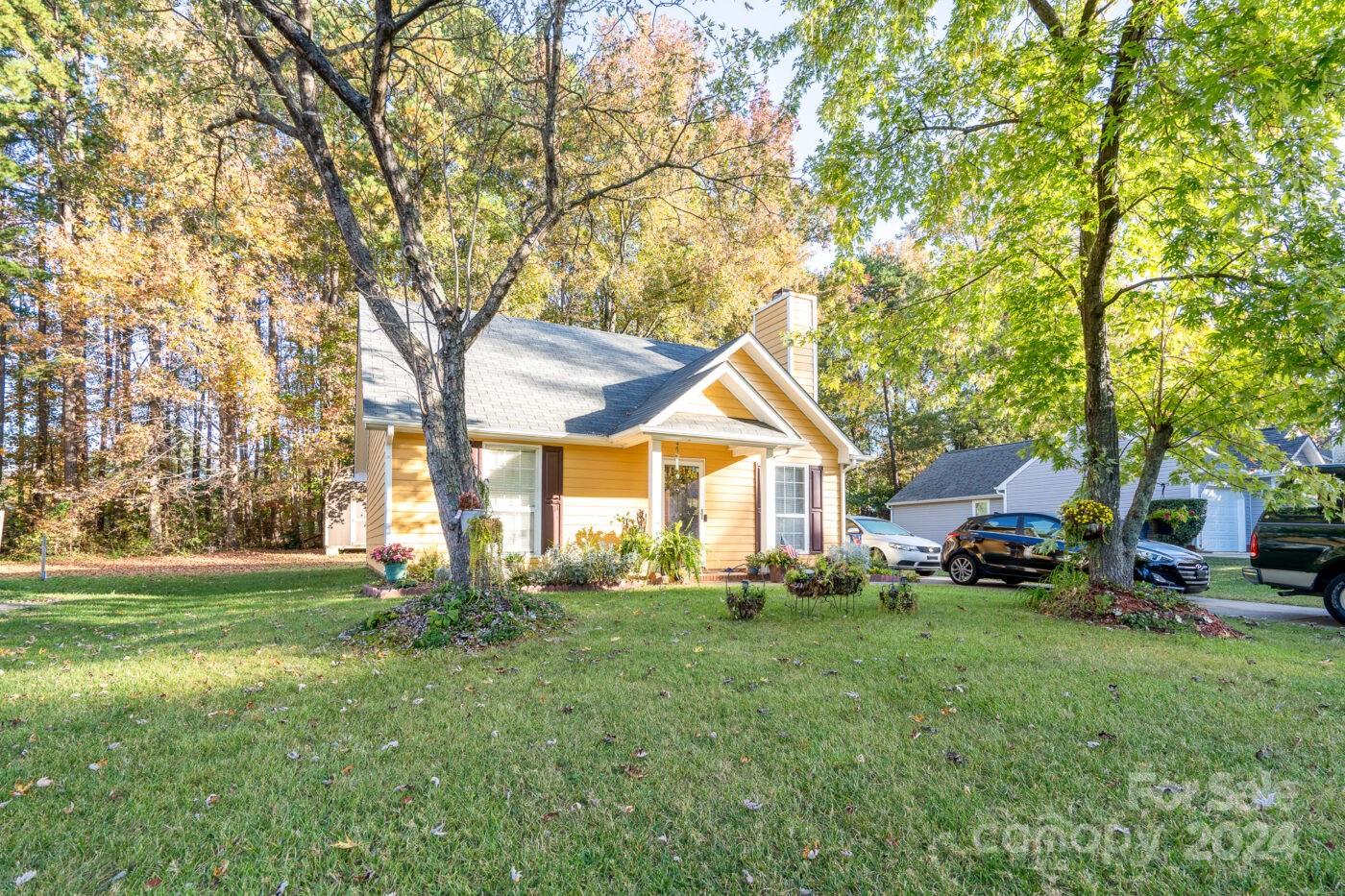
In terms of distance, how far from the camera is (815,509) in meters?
13.3

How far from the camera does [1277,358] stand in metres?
5.86

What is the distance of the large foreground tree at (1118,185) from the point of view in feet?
18.5

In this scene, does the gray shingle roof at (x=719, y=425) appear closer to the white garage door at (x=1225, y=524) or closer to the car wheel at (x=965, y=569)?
the car wheel at (x=965, y=569)

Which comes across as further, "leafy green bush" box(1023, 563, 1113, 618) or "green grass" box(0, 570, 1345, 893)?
"leafy green bush" box(1023, 563, 1113, 618)

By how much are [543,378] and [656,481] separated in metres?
3.35

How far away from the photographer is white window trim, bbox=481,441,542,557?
35.9 ft

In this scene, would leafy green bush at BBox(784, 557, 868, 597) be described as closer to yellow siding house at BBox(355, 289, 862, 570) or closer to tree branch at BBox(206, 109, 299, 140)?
yellow siding house at BBox(355, 289, 862, 570)

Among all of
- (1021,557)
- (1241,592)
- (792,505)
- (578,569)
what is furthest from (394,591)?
(1241,592)

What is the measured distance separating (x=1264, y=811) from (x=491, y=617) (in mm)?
5717

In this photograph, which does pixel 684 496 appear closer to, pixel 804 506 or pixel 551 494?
pixel 551 494

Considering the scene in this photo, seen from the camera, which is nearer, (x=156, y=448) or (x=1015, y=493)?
(x=156, y=448)

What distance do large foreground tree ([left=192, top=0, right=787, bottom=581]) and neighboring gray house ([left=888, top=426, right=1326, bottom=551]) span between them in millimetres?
16579

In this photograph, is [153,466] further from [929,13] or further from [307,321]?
[929,13]

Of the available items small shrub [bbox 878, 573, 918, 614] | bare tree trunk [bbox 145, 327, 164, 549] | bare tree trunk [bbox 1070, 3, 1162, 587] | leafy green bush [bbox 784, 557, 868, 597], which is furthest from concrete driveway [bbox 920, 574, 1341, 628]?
bare tree trunk [bbox 145, 327, 164, 549]
